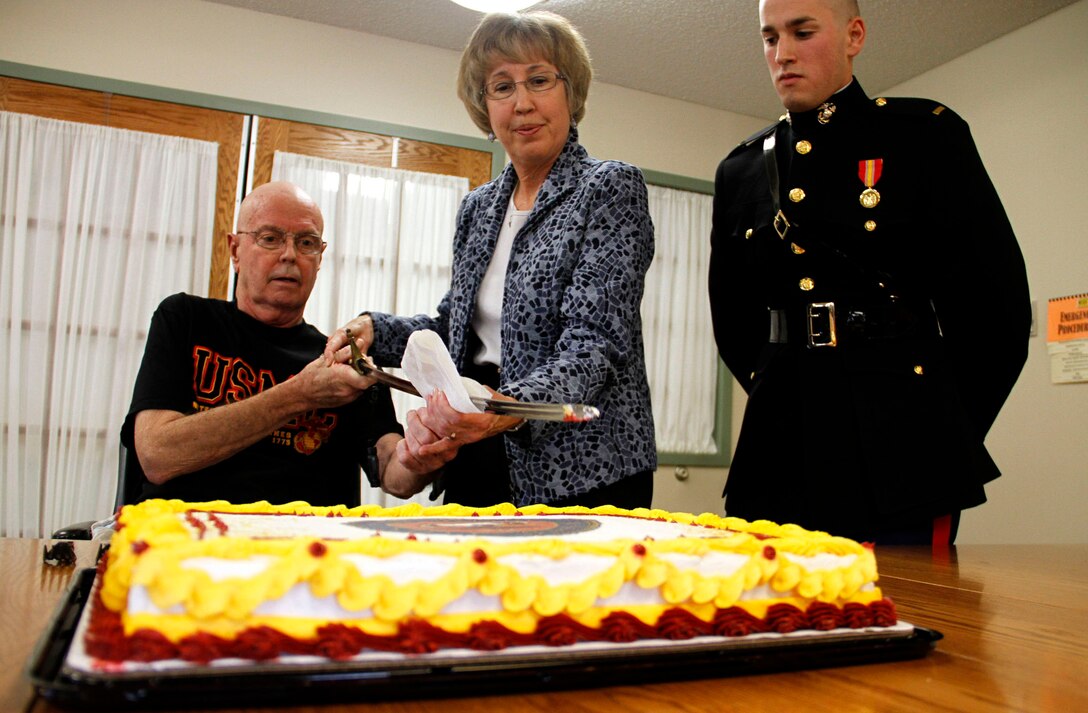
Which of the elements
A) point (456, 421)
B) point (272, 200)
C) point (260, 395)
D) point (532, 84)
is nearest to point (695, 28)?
point (272, 200)

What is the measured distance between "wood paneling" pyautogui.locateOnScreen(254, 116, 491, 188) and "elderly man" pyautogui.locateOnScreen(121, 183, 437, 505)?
2.31m

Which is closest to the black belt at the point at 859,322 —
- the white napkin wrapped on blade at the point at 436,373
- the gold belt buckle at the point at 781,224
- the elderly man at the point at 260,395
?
the gold belt buckle at the point at 781,224

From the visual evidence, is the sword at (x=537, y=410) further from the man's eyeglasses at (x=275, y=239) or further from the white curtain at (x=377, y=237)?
the white curtain at (x=377, y=237)

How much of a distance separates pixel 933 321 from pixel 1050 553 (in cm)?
43

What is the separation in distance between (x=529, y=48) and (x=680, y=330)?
3527 mm

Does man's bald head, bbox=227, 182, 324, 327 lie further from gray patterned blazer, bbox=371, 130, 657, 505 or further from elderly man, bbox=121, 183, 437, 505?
gray patterned blazer, bbox=371, 130, 657, 505

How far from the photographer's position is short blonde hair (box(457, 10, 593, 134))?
4.65 ft

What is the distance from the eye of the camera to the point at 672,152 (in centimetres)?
495

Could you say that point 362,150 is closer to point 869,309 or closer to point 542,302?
point 542,302

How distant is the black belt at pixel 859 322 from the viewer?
1.28 m

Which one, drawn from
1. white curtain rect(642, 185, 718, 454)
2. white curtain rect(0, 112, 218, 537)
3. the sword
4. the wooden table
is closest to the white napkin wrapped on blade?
the sword

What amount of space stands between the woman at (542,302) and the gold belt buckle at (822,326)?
0.27 m

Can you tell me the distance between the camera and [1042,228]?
3.77 m

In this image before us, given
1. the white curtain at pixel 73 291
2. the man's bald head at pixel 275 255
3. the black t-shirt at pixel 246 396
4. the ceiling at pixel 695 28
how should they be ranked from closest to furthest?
the black t-shirt at pixel 246 396 → the man's bald head at pixel 275 255 → the white curtain at pixel 73 291 → the ceiling at pixel 695 28
